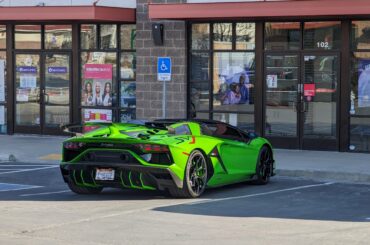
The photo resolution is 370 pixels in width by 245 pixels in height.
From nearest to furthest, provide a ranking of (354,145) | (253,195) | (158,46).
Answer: (253,195)
(354,145)
(158,46)

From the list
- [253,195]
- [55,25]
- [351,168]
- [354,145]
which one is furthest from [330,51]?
[55,25]

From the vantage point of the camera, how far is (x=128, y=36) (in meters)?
20.0

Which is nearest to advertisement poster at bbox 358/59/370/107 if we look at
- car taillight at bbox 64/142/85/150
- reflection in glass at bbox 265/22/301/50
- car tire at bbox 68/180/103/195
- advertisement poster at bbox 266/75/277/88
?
reflection in glass at bbox 265/22/301/50

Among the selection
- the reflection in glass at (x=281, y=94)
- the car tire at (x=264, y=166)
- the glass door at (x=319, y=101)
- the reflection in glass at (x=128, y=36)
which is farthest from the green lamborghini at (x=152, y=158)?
the reflection in glass at (x=128, y=36)

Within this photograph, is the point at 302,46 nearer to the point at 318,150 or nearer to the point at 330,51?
the point at 330,51

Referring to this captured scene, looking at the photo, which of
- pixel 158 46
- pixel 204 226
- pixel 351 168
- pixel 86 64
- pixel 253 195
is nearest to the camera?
pixel 204 226

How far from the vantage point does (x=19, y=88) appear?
840 inches

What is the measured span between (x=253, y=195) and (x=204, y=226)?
304cm

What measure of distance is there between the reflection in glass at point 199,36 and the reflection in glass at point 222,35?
0.75 ft

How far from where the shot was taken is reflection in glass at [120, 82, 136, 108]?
65.9 ft

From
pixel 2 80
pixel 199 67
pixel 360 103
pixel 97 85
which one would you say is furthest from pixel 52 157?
pixel 360 103

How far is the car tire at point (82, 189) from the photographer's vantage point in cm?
1107

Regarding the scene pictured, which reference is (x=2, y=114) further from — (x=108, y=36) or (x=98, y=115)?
(x=108, y=36)

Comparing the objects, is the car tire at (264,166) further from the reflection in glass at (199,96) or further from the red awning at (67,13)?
the red awning at (67,13)
